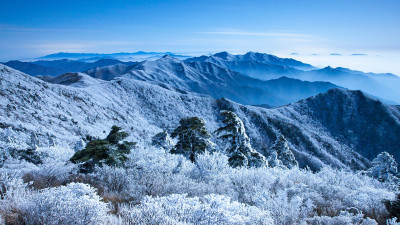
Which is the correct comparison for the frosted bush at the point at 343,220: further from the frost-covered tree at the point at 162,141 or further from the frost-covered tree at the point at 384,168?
the frost-covered tree at the point at 384,168

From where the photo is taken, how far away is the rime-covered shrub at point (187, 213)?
3.81 m

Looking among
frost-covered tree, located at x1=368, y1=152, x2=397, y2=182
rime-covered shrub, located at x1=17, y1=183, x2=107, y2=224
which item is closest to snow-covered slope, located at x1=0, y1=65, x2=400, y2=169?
rime-covered shrub, located at x1=17, y1=183, x2=107, y2=224

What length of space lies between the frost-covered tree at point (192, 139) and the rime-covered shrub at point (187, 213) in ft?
33.8

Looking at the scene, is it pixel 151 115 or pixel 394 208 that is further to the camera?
pixel 151 115

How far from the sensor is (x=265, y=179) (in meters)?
8.71

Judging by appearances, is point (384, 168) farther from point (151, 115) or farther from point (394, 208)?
point (151, 115)

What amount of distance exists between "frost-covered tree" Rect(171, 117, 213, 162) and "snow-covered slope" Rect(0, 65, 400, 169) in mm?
9747

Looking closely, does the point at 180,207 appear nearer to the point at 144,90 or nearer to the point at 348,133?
the point at 144,90

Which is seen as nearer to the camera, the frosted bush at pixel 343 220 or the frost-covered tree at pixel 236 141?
the frosted bush at pixel 343 220

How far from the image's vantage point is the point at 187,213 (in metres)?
4.13

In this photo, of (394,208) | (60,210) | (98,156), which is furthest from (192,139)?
(60,210)

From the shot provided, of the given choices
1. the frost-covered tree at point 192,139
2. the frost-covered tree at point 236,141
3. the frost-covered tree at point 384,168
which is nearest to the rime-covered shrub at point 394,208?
the frost-covered tree at point 236,141

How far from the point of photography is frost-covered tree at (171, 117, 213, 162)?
1503 cm

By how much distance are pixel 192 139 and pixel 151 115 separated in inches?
2270
